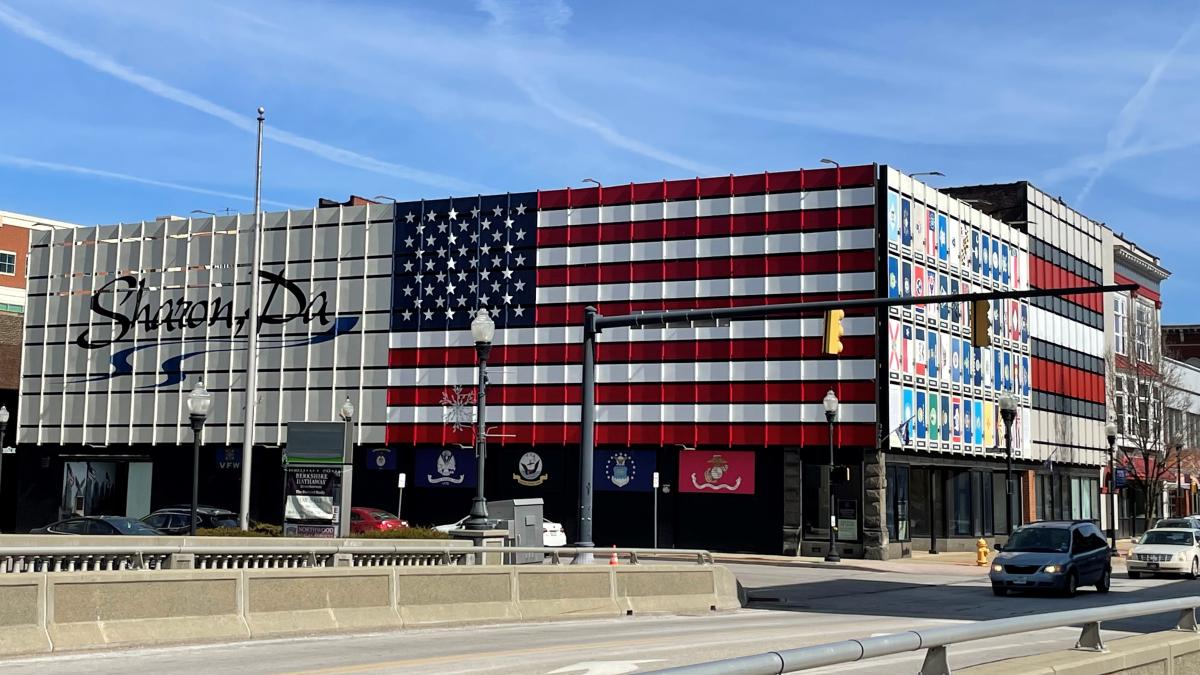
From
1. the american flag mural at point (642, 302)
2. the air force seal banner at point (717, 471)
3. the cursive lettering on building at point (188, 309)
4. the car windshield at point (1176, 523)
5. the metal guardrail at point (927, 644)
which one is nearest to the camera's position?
the metal guardrail at point (927, 644)

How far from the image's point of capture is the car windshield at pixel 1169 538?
41.8 metres

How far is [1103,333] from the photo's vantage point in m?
72.2

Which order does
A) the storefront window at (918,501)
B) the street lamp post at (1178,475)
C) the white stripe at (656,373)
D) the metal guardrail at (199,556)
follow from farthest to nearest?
the street lamp post at (1178,475)
the storefront window at (918,501)
the white stripe at (656,373)
the metal guardrail at (199,556)

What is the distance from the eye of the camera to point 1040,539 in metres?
33.9

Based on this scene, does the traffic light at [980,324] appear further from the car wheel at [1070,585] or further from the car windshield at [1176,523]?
the car windshield at [1176,523]

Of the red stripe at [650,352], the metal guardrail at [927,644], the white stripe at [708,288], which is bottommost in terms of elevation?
the metal guardrail at [927,644]

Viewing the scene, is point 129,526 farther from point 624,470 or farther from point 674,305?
point 674,305

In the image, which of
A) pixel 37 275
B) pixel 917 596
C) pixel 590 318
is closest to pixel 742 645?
pixel 590 318

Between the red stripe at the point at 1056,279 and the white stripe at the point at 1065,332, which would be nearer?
the red stripe at the point at 1056,279

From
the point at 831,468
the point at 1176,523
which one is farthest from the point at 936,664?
the point at 1176,523

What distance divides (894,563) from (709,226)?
1468 centimetres

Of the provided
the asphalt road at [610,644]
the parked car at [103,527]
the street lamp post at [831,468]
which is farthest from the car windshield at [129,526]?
the street lamp post at [831,468]

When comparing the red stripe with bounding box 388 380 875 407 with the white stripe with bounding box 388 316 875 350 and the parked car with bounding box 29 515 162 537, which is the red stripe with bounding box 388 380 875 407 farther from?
the parked car with bounding box 29 515 162 537

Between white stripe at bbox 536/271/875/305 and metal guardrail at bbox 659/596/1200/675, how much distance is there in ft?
130
